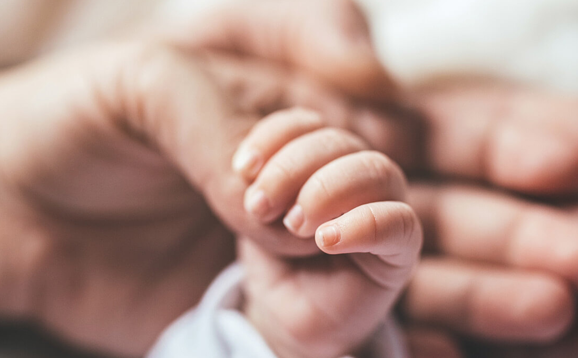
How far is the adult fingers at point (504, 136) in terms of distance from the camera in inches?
20.6

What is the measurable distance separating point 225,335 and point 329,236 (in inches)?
7.7

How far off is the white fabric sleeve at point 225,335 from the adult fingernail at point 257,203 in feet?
0.40

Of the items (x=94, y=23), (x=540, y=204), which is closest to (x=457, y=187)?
(x=540, y=204)

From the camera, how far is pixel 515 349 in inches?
20.7

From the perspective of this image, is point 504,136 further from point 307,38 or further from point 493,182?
point 307,38

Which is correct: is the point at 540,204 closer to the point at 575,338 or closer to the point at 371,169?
the point at 575,338

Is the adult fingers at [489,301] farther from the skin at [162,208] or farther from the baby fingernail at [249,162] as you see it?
the baby fingernail at [249,162]

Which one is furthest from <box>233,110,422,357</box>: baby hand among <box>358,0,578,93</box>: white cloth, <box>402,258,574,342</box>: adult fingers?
<box>358,0,578,93</box>: white cloth

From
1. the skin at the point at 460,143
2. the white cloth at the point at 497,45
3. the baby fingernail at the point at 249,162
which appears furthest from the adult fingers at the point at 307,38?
the baby fingernail at the point at 249,162

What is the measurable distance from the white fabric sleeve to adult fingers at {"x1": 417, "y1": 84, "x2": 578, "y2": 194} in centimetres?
23

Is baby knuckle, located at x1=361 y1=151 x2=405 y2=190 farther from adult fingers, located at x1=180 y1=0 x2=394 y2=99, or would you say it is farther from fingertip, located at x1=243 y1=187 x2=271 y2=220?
adult fingers, located at x1=180 y1=0 x2=394 y2=99

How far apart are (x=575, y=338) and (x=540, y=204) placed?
14cm

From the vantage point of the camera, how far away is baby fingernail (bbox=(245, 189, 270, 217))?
0.33 m

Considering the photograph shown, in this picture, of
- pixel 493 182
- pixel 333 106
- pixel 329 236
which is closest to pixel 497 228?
pixel 493 182
